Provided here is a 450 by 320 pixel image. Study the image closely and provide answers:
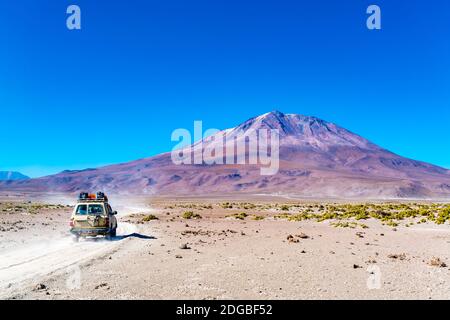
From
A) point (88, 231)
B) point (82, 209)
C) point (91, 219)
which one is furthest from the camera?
point (82, 209)

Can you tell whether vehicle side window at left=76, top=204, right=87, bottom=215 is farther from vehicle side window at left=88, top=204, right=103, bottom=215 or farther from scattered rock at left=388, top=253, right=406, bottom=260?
scattered rock at left=388, top=253, right=406, bottom=260

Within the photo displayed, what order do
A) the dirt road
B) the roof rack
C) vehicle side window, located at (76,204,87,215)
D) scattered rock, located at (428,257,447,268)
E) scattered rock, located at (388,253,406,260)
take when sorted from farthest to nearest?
the roof rack < vehicle side window, located at (76,204,87,215) < scattered rock, located at (388,253,406,260) < scattered rock, located at (428,257,447,268) < the dirt road

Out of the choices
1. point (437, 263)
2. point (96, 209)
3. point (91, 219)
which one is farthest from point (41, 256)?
point (437, 263)

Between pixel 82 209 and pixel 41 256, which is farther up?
pixel 82 209

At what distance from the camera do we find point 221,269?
13773mm

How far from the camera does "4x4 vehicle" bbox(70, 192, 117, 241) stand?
68.8 ft

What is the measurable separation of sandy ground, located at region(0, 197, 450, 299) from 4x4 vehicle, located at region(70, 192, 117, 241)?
57cm

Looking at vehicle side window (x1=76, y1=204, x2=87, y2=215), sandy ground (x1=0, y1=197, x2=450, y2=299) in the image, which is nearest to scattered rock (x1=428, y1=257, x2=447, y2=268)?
sandy ground (x1=0, y1=197, x2=450, y2=299)

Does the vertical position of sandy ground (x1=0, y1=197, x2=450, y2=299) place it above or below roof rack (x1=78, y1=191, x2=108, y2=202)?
below

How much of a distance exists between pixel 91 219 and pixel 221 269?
9.74 m

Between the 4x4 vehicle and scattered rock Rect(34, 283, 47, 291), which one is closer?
scattered rock Rect(34, 283, 47, 291)

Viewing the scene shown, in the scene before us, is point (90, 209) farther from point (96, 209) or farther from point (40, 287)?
point (40, 287)
